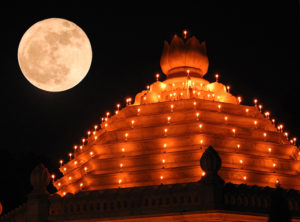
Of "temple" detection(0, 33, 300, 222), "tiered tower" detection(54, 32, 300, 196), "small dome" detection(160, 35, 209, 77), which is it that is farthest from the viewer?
"small dome" detection(160, 35, 209, 77)

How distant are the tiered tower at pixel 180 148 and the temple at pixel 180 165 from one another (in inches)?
1.5

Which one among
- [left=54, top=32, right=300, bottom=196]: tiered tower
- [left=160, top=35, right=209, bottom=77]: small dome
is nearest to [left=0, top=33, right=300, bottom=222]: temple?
[left=54, top=32, right=300, bottom=196]: tiered tower

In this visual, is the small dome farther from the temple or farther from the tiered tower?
the tiered tower

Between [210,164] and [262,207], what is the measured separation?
191 cm

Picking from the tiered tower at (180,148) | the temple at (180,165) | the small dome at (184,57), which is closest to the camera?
the temple at (180,165)

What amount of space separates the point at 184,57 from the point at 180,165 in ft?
26.6

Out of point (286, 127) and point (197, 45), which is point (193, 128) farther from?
point (286, 127)

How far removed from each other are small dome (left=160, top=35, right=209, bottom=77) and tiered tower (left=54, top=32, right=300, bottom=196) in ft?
7.41

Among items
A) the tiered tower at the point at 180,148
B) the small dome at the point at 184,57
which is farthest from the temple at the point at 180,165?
the small dome at the point at 184,57

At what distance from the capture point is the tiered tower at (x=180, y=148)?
2297 cm

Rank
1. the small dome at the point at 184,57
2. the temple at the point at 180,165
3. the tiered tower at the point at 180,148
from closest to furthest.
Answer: the temple at the point at 180,165, the tiered tower at the point at 180,148, the small dome at the point at 184,57

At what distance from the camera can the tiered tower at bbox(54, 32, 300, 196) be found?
904 inches

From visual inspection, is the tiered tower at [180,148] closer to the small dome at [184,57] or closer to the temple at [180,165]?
the temple at [180,165]

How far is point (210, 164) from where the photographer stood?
59.5 feet
